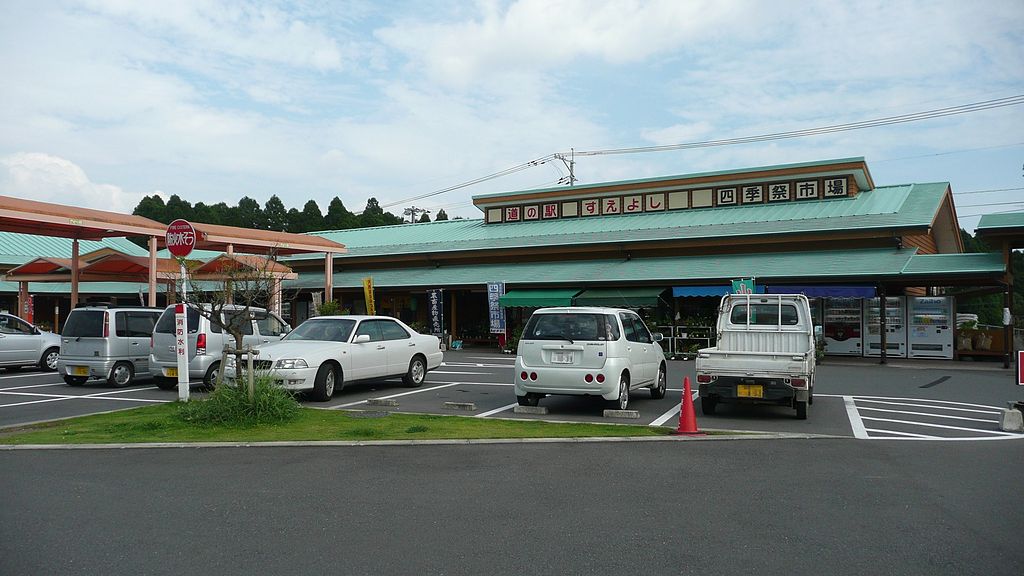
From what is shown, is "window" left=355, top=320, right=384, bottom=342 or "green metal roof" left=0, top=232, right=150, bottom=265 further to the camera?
"green metal roof" left=0, top=232, right=150, bottom=265

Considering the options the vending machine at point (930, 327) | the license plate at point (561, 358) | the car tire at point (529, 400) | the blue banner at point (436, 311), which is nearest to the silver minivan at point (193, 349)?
the car tire at point (529, 400)

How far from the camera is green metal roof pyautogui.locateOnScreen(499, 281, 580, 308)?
90.0ft

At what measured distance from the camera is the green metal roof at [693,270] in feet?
73.6

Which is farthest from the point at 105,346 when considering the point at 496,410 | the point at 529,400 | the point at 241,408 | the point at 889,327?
the point at 889,327

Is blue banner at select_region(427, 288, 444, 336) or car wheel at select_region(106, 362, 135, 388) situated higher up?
blue banner at select_region(427, 288, 444, 336)

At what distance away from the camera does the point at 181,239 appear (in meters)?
11.9

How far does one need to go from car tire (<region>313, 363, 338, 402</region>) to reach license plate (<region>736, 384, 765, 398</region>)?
6.86 m

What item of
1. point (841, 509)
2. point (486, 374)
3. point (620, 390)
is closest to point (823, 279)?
point (486, 374)

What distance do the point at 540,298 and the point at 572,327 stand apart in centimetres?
1603

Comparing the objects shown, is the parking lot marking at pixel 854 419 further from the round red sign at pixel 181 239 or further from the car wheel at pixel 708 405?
the round red sign at pixel 181 239

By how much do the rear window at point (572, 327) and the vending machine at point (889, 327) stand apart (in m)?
16.5

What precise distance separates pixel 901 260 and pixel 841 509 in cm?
1968

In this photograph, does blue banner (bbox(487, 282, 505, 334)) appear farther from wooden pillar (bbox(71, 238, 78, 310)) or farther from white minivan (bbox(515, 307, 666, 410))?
white minivan (bbox(515, 307, 666, 410))

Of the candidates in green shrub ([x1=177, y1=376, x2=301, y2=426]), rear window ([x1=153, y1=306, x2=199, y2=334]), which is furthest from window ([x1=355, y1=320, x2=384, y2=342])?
green shrub ([x1=177, y1=376, x2=301, y2=426])
